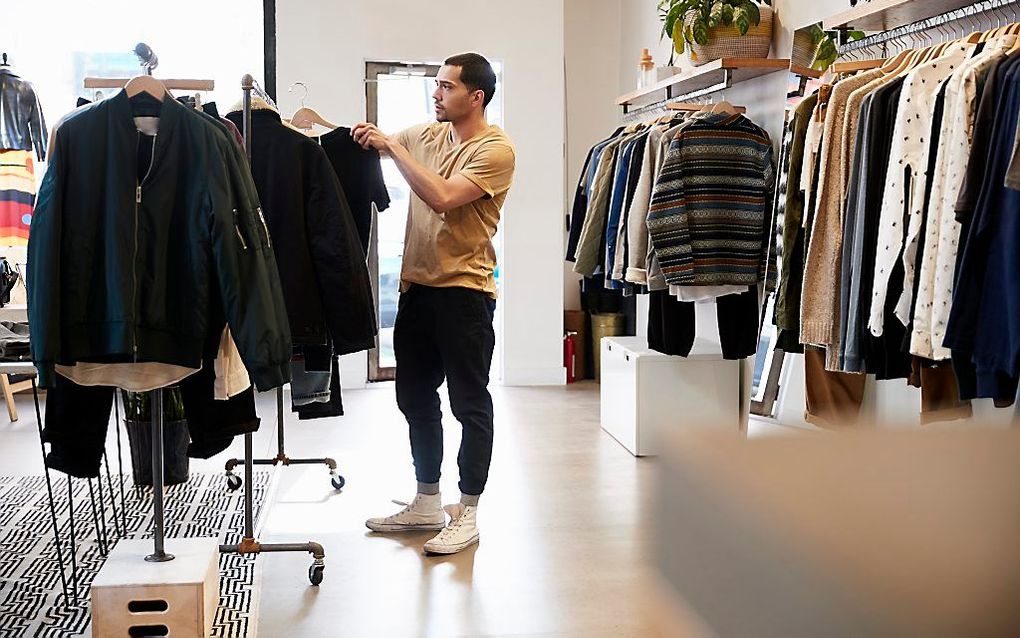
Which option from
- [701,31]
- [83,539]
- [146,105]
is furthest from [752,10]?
[83,539]

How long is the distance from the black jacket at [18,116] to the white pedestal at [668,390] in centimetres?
375

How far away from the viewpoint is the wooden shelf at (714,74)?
4715 millimetres

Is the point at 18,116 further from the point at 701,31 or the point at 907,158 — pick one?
the point at 907,158

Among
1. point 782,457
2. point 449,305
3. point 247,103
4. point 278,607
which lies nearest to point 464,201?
point 449,305

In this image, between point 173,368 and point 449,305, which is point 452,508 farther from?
point 173,368

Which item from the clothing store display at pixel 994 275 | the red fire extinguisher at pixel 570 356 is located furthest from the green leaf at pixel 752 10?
the red fire extinguisher at pixel 570 356

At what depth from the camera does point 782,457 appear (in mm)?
962

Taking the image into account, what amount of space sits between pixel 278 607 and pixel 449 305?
1059mm

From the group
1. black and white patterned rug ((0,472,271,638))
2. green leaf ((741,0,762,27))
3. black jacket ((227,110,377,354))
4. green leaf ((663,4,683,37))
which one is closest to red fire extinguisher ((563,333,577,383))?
green leaf ((663,4,683,37))

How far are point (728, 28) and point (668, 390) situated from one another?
173cm

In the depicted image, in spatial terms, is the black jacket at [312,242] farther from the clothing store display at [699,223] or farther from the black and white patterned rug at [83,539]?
the clothing store display at [699,223]

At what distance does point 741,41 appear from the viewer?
490cm

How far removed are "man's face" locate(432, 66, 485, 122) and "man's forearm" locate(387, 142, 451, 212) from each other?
0.27m

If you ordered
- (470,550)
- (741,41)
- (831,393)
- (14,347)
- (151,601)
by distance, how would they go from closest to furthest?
(151,601), (14,347), (470,550), (831,393), (741,41)
